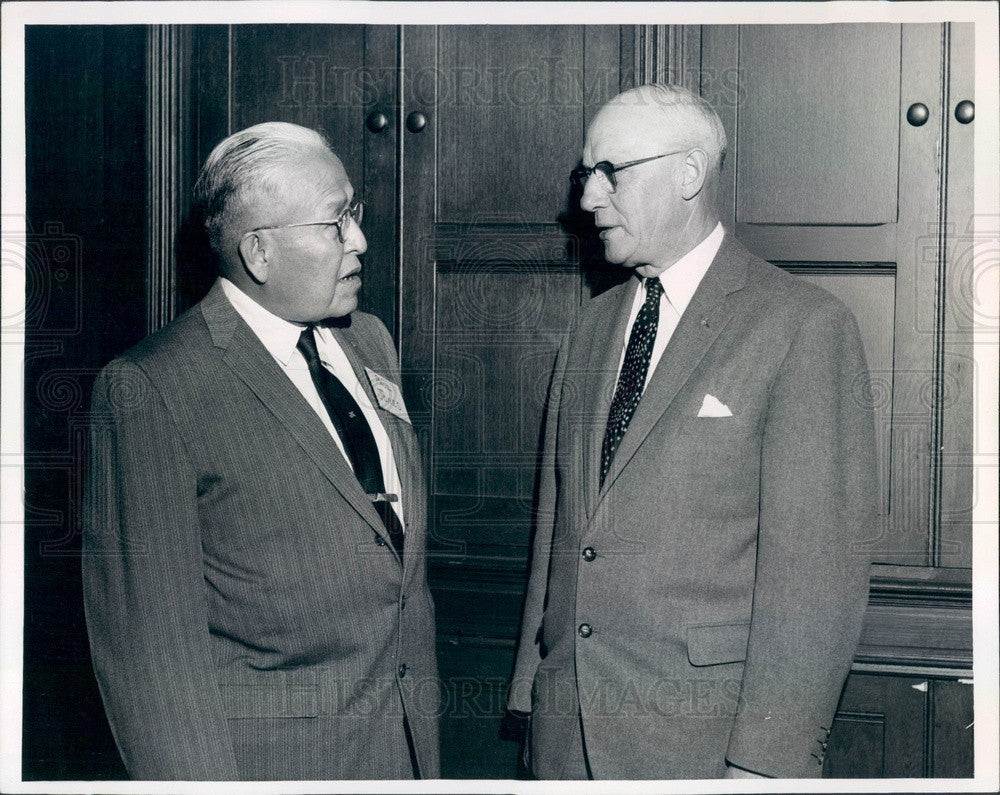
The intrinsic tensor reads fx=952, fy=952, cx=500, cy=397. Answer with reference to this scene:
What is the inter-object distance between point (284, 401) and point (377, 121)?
831 mm

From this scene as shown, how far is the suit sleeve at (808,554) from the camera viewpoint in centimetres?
162

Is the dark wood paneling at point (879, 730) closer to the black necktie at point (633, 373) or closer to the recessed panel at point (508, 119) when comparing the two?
the black necktie at point (633, 373)

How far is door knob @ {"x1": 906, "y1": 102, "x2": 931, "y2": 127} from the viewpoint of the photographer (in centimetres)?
207

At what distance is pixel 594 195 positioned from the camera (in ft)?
6.19

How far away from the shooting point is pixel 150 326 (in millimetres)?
2381

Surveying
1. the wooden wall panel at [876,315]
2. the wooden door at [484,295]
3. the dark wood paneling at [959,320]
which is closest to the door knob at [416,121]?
the wooden door at [484,295]

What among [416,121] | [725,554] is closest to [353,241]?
[416,121]

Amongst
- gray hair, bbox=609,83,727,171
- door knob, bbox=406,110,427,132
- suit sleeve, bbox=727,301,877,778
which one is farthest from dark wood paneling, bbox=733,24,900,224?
door knob, bbox=406,110,427,132

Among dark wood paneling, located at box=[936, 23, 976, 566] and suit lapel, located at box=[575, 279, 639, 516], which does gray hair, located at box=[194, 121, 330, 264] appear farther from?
dark wood paneling, located at box=[936, 23, 976, 566]

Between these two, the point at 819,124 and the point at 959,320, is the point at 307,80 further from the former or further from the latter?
the point at 959,320

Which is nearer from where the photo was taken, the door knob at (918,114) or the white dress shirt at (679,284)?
the white dress shirt at (679,284)

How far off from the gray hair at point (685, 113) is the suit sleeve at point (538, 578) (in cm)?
55

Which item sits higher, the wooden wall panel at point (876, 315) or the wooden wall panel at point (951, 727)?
the wooden wall panel at point (876, 315)

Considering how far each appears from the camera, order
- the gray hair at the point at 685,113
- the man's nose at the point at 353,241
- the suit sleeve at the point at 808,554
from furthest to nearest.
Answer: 1. the man's nose at the point at 353,241
2. the gray hair at the point at 685,113
3. the suit sleeve at the point at 808,554
